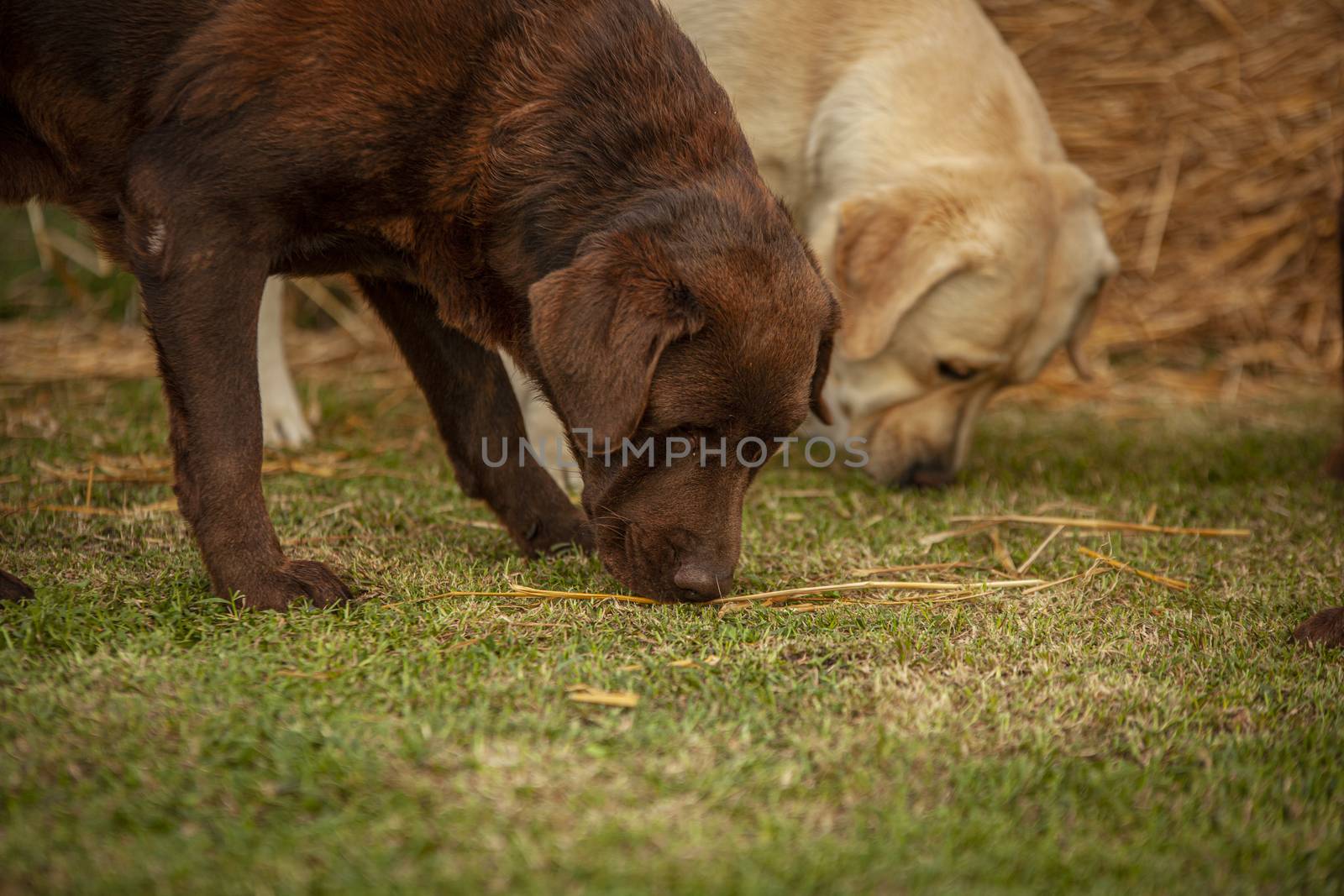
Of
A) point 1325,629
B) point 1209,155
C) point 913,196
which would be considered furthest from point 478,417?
point 1209,155

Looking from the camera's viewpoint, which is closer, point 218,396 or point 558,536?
point 218,396

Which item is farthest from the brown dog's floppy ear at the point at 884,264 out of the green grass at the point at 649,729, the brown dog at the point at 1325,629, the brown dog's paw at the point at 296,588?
the brown dog's paw at the point at 296,588

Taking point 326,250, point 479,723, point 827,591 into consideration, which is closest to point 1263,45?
point 827,591

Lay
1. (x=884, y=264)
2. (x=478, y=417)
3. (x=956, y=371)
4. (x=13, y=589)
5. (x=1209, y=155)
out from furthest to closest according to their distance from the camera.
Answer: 1. (x=1209, y=155)
2. (x=956, y=371)
3. (x=884, y=264)
4. (x=478, y=417)
5. (x=13, y=589)

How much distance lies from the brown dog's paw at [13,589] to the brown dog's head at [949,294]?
2130 mm

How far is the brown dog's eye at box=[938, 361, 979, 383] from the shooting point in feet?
11.9

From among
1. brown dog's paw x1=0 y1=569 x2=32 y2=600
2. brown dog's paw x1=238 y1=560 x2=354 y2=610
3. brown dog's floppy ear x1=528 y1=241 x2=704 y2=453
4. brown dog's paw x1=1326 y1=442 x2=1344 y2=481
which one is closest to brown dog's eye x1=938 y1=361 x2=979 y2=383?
brown dog's paw x1=1326 y1=442 x2=1344 y2=481

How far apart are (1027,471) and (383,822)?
2794 mm

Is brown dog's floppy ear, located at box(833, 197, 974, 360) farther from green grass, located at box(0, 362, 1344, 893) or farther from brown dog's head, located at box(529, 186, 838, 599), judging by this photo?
brown dog's head, located at box(529, 186, 838, 599)

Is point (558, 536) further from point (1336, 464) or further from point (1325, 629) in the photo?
point (1336, 464)

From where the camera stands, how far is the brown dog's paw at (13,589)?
214cm

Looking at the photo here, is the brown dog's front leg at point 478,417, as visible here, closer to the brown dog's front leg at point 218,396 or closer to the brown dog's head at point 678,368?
the brown dog's head at point 678,368

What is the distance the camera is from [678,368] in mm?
2160

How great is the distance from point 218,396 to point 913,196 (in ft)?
6.68
